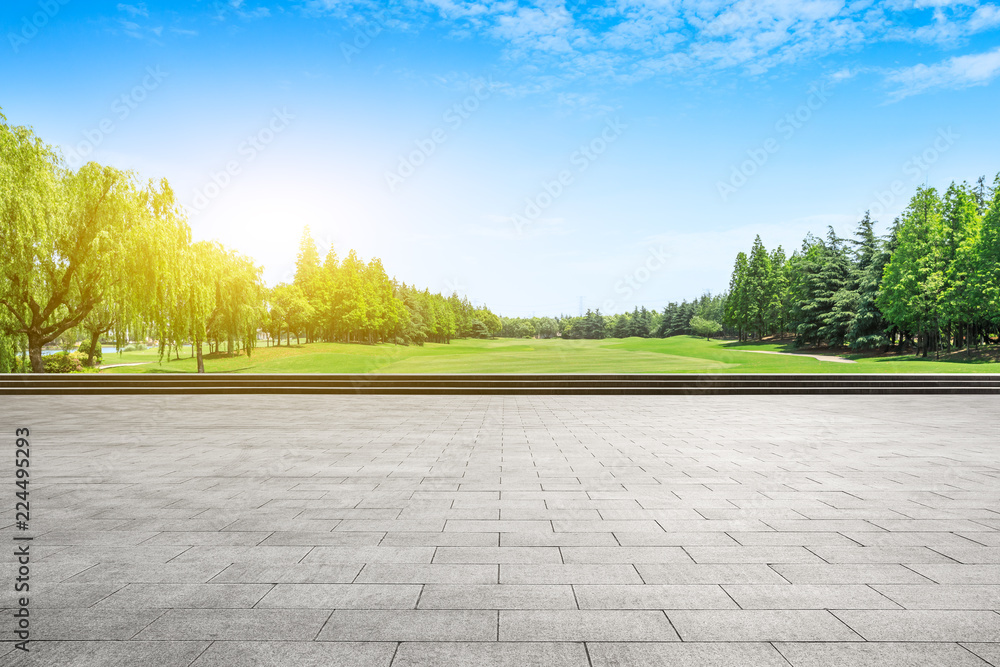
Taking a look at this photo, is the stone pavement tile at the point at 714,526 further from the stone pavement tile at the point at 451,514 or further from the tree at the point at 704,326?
the tree at the point at 704,326

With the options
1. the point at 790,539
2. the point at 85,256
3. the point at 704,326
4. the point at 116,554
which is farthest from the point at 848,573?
the point at 704,326

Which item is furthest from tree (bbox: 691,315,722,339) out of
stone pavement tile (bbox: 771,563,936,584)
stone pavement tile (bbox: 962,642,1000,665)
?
stone pavement tile (bbox: 962,642,1000,665)

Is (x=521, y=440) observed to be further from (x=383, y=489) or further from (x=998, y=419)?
(x=998, y=419)

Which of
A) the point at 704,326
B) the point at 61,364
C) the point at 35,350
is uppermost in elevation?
the point at 704,326

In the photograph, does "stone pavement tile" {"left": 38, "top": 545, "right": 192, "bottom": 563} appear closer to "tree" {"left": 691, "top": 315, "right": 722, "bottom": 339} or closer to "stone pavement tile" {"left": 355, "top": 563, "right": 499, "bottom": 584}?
"stone pavement tile" {"left": 355, "top": 563, "right": 499, "bottom": 584}

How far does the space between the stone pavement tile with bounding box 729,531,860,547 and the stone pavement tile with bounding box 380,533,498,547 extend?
80.8 inches

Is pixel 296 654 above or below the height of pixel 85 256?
below

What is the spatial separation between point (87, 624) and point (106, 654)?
0.46 m

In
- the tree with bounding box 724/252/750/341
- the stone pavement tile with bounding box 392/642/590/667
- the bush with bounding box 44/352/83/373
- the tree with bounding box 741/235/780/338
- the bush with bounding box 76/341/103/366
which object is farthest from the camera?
the tree with bounding box 724/252/750/341

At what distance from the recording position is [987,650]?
2654mm

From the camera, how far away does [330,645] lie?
2705 mm

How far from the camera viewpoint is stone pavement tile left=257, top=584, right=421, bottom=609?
3.12m

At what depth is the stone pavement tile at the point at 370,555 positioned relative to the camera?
3.79m

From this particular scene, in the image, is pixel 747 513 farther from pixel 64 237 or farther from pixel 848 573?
pixel 64 237
